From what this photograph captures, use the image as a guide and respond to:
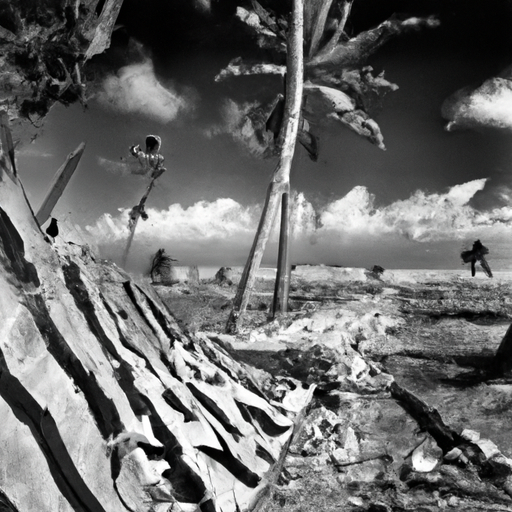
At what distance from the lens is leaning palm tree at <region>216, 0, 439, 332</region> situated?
415 centimetres

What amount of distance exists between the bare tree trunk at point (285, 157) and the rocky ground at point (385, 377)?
0.36 ft

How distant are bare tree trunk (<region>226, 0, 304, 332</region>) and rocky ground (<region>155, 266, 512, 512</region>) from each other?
0.11m

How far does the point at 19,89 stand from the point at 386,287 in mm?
3313

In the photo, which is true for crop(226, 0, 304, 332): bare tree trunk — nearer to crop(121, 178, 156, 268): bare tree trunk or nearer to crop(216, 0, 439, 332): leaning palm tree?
crop(216, 0, 439, 332): leaning palm tree

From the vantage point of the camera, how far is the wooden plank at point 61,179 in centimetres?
419

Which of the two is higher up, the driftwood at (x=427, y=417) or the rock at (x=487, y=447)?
the driftwood at (x=427, y=417)

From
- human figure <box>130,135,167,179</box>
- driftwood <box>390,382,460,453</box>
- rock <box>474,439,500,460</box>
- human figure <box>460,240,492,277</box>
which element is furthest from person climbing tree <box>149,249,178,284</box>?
rock <box>474,439,500,460</box>

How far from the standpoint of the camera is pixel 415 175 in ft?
13.5

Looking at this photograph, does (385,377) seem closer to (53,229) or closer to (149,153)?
(149,153)

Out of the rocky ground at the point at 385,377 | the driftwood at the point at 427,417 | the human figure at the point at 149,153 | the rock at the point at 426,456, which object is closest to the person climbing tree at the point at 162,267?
the rocky ground at the point at 385,377

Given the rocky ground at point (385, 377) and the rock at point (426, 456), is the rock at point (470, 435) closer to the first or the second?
the rocky ground at point (385, 377)

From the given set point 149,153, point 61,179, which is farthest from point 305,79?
point 61,179

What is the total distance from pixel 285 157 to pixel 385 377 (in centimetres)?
190

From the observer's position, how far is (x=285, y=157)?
4.19 meters
